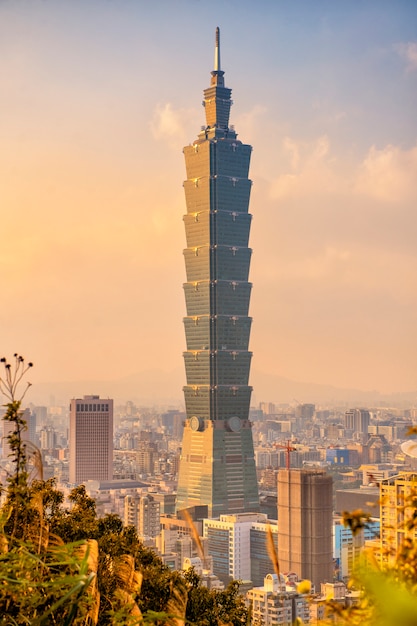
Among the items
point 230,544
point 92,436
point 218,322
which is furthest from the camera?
point 92,436

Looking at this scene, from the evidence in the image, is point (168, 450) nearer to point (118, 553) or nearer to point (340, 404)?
point (340, 404)

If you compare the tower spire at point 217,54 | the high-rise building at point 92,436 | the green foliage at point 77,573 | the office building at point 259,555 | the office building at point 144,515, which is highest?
the tower spire at point 217,54

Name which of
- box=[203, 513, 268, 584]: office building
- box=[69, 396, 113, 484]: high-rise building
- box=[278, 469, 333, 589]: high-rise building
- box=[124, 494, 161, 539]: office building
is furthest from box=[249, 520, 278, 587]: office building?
box=[69, 396, 113, 484]: high-rise building

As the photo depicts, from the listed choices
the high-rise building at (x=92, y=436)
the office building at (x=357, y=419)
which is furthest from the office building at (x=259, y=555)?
the office building at (x=357, y=419)

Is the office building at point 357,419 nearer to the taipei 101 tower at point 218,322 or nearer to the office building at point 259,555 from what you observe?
the taipei 101 tower at point 218,322

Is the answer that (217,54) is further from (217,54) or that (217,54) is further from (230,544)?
(230,544)

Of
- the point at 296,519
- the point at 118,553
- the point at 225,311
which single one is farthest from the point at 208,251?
the point at 118,553

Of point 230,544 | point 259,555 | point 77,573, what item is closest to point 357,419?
point 230,544
